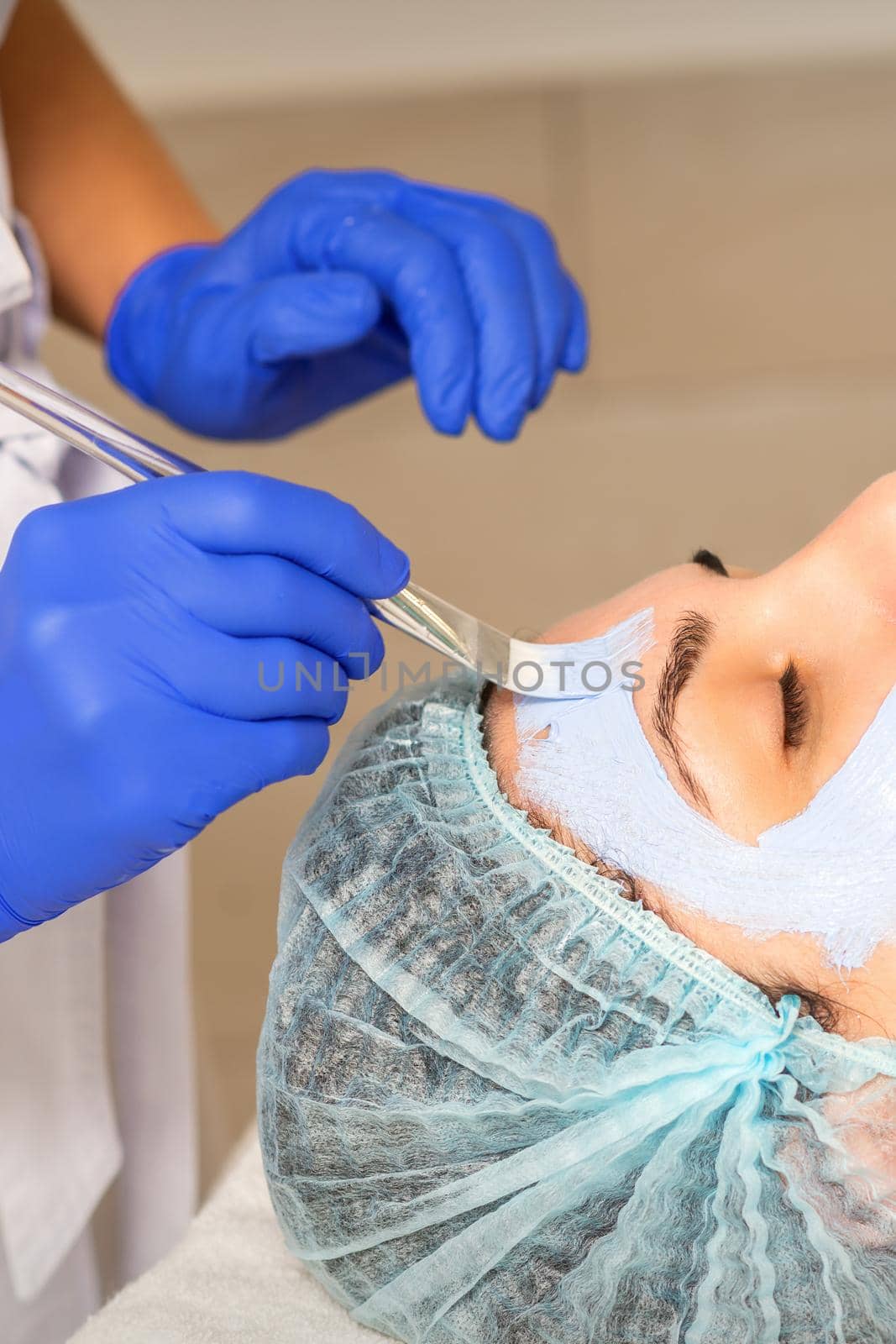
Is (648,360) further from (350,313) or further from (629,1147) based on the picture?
(629,1147)

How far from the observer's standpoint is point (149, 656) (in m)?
0.77

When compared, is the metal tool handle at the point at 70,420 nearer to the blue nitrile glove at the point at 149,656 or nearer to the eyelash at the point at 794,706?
the blue nitrile glove at the point at 149,656

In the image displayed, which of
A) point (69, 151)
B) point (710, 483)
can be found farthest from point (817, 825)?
point (710, 483)

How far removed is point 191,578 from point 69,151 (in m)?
0.87

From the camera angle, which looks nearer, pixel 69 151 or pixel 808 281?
pixel 69 151

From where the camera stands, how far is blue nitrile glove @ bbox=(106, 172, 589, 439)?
1.16m

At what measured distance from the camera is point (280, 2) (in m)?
2.43

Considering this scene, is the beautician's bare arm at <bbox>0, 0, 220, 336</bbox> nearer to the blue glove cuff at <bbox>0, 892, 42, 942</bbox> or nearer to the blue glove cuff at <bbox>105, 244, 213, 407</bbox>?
the blue glove cuff at <bbox>105, 244, 213, 407</bbox>

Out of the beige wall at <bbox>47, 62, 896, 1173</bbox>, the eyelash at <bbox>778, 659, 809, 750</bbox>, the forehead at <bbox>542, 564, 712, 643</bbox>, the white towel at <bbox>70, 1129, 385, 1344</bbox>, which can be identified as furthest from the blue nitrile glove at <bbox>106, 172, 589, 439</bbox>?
the beige wall at <bbox>47, 62, 896, 1173</bbox>

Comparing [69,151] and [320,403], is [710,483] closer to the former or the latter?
[320,403]

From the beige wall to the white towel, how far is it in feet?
4.23

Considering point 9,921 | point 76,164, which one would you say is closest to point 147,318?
point 76,164

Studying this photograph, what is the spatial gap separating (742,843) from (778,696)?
12 centimetres

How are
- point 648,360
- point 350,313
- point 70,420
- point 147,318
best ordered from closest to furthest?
point 70,420
point 350,313
point 147,318
point 648,360
